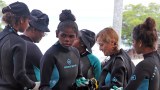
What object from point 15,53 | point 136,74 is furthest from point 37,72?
point 136,74

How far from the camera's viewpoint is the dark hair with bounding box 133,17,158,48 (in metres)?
1.84

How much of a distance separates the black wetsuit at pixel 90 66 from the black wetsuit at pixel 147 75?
0.68 m

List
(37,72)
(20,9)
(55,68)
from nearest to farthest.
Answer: (55,68) < (20,9) < (37,72)

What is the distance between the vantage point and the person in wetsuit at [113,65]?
6.73 ft

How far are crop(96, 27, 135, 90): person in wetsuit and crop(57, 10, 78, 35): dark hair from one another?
0.28 m

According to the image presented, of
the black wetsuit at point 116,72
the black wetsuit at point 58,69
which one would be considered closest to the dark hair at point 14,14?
the black wetsuit at point 58,69

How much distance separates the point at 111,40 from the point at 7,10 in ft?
2.63

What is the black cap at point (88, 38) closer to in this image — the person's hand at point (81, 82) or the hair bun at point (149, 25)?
the person's hand at point (81, 82)


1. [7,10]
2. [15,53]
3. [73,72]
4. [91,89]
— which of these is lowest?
[91,89]

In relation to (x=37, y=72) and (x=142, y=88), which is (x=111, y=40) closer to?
(x=142, y=88)

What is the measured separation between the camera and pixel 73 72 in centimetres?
203

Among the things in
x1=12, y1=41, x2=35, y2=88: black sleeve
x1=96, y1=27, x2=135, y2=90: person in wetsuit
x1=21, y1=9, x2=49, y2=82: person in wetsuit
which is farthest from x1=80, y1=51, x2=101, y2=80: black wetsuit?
x1=12, y1=41, x2=35, y2=88: black sleeve

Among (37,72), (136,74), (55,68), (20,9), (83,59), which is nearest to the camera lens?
(136,74)

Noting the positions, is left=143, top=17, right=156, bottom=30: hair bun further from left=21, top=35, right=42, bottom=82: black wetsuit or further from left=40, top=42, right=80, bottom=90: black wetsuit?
left=21, top=35, right=42, bottom=82: black wetsuit
